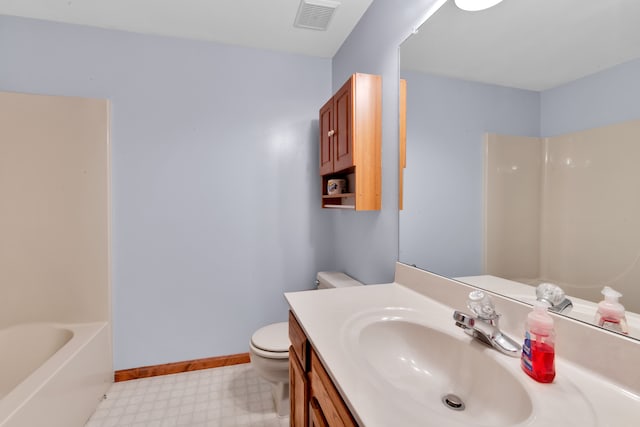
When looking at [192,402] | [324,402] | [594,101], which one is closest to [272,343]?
[192,402]

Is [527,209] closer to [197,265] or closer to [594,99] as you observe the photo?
[594,99]

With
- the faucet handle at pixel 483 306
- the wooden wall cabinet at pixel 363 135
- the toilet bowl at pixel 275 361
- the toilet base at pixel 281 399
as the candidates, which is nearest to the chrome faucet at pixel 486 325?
the faucet handle at pixel 483 306

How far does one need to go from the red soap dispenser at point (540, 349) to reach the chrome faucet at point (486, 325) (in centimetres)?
7

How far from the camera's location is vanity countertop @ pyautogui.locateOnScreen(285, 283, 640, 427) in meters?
0.52

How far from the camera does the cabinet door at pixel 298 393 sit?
100 centimetres

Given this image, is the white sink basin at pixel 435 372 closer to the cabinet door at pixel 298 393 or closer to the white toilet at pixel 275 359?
the cabinet door at pixel 298 393

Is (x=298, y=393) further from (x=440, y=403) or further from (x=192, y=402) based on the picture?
(x=192, y=402)

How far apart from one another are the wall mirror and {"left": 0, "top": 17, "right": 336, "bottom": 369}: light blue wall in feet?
3.68

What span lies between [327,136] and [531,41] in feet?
3.74

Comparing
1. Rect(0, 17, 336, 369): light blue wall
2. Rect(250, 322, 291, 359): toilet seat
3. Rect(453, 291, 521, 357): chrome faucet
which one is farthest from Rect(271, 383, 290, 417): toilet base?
Rect(453, 291, 521, 357): chrome faucet

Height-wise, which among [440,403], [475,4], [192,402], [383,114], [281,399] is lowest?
[192,402]

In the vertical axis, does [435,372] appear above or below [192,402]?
above

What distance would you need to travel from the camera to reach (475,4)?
3.28 ft

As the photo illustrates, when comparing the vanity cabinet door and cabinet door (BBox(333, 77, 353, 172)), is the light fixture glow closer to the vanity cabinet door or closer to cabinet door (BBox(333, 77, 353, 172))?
cabinet door (BBox(333, 77, 353, 172))
